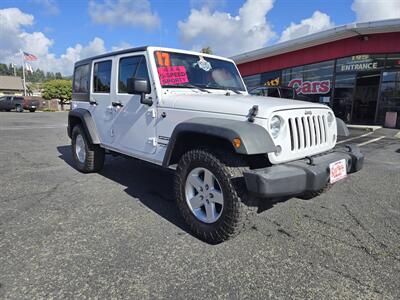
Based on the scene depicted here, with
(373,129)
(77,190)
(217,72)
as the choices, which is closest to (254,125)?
(217,72)

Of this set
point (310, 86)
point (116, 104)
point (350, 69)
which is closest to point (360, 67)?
point (350, 69)

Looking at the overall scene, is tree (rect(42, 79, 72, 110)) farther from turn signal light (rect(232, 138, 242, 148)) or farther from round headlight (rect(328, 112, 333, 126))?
turn signal light (rect(232, 138, 242, 148))

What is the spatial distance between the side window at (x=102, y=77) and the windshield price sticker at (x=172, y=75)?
50.6 inches

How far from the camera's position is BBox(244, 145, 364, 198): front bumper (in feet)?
7.73

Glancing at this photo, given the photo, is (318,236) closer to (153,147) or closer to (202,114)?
(202,114)

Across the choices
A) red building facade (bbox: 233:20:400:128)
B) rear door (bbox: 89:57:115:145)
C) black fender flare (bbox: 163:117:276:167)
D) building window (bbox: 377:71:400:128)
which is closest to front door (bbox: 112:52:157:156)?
rear door (bbox: 89:57:115:145)

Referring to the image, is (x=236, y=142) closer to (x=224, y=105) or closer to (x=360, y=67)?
(x=224, y=105)

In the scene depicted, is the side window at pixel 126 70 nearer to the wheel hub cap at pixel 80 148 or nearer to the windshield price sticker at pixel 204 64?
the windshield price sticker at pixel 204 64

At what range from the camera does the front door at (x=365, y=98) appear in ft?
45.4

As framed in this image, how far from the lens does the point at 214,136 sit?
2652 millimetres

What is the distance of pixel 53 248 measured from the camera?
271 centimetres

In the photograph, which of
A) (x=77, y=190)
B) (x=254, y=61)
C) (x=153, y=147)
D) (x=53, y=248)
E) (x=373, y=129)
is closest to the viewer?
(x=53, y=248)

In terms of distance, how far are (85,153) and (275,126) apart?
3.79 m

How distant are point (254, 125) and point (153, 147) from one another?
4.89 ft
